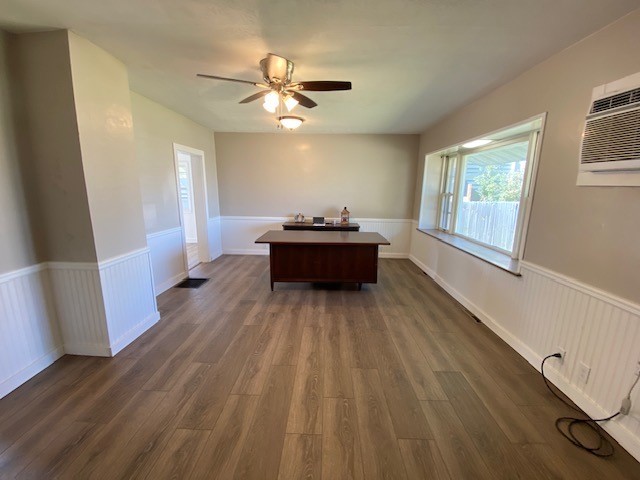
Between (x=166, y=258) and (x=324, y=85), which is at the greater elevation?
(x=324, y=85)

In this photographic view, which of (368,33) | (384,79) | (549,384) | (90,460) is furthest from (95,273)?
(549,384)

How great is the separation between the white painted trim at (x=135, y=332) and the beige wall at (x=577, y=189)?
3.62 metres

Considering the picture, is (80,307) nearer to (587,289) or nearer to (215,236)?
(215,236)

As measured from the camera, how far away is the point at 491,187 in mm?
3312

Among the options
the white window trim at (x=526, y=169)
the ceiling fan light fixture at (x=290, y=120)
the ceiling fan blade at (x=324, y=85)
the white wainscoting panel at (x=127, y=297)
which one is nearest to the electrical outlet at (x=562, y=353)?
the white window trim at (x=526, y=169)

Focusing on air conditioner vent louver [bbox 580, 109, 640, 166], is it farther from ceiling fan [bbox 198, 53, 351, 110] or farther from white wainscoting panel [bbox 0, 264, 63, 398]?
white wainscoting panel [bbox 0, 264, 63, 398]

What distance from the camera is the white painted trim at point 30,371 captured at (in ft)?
5.74

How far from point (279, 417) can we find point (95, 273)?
1830 millimetres

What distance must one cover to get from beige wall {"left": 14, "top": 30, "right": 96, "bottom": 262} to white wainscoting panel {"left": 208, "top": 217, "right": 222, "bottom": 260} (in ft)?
9.75

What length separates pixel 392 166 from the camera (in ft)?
16.8

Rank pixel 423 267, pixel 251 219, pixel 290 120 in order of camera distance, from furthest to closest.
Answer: pixel 251 219, pixel 423 267, pixel 290 120

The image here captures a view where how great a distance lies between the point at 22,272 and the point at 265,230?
375 centimetres

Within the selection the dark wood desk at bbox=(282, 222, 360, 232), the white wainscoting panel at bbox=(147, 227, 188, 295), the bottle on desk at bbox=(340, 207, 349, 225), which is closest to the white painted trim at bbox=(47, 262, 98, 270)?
the white wainscoting panel at bbox=(147, 227, 188, 295)

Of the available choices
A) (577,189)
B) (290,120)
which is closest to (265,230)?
(290,120)
